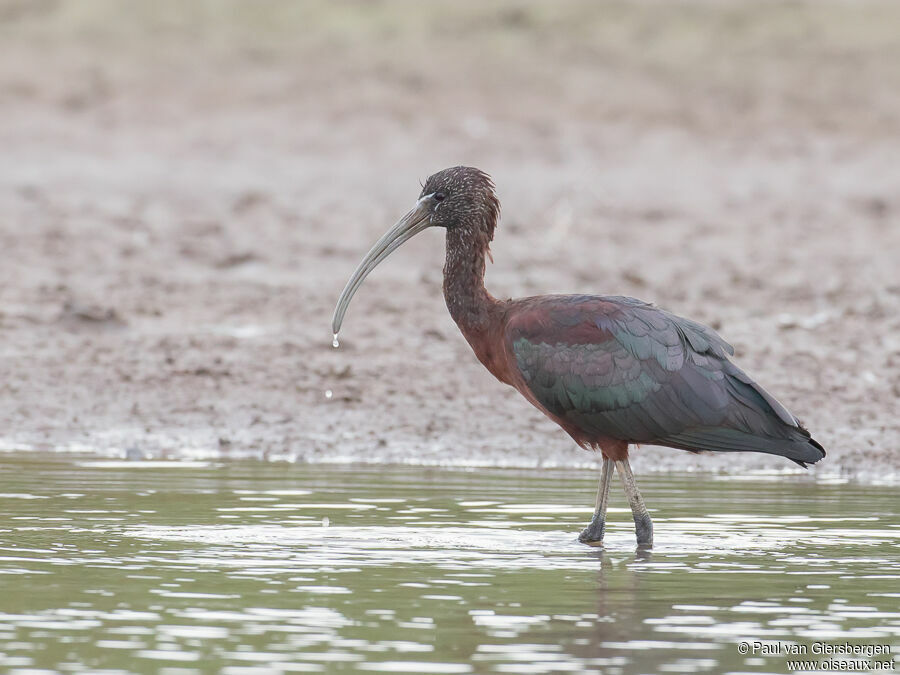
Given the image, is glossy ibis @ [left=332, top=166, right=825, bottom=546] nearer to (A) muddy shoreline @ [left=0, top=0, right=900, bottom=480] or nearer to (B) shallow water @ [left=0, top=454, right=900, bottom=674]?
(B) shallow water @ [left=0, top=454, right=900, bottom=674]

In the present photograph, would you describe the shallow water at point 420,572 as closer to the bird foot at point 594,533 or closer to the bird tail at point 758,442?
the bird foot at point 594,533

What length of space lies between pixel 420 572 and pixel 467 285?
2018 millimetres

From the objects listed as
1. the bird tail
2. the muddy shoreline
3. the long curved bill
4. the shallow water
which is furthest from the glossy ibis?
the muddy shoreline

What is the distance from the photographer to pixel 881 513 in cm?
960

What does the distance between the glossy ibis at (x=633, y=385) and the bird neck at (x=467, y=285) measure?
177 millimetres

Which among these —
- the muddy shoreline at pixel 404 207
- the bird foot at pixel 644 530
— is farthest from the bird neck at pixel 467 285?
the muddy shoreline at pixel 404 207

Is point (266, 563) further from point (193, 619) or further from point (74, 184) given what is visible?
point (74, 184)

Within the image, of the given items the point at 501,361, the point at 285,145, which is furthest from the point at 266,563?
the point at 285,145

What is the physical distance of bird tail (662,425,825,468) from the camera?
8.72m

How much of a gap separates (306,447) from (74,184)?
30.6 ft

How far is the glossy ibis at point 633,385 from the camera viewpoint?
28.7 ft

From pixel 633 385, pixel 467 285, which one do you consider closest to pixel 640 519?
pixel 633 385

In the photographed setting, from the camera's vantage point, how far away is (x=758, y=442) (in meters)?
8.73

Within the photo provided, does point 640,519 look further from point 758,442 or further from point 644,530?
point 758,442
